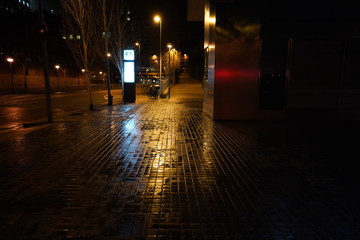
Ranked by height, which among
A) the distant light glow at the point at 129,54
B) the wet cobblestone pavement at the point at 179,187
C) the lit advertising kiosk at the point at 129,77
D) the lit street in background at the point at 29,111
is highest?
the distant light glow at the point at 129,54

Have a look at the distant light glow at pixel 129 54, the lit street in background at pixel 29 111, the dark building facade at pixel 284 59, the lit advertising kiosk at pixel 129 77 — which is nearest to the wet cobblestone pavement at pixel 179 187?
the dark building facade at pixel 284 59

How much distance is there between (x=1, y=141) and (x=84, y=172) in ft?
15.3

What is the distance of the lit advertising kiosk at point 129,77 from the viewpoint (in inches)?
829

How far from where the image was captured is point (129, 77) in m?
21.2

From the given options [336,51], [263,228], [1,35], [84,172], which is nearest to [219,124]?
[336,51]

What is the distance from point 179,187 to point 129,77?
58.3 ft

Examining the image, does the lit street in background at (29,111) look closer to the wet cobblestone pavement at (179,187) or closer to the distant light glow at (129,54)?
the distant light glow at (129,54)

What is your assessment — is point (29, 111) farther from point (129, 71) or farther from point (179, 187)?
point (179, 187)

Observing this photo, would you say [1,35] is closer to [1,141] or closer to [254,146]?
[1,141]

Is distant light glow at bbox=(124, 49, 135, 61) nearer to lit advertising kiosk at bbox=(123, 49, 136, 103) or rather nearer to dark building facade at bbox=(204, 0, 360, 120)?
lit advertising kiosk at bbox=(123, 49, 136, 103)

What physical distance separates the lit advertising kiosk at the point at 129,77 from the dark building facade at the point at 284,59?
34.6ft

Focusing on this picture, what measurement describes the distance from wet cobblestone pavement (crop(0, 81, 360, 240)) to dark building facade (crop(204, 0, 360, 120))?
3.32 m

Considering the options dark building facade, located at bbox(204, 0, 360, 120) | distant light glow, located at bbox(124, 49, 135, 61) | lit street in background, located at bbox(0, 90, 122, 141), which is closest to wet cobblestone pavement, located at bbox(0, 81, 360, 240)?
dark building facade, located at bbox(204, 0, 360, 120)

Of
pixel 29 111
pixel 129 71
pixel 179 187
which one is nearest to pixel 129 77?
pixel 129 71
